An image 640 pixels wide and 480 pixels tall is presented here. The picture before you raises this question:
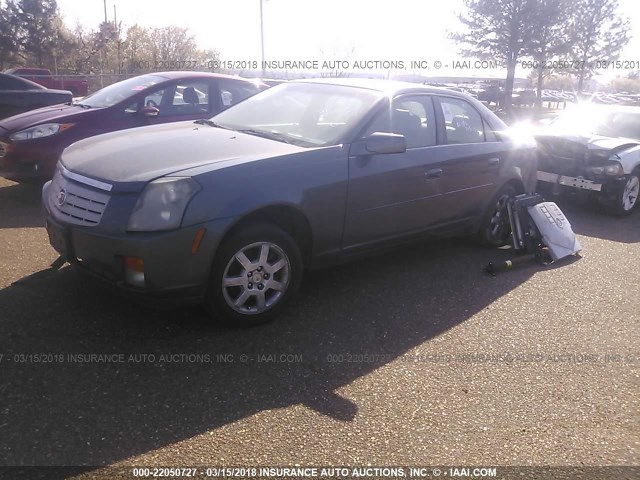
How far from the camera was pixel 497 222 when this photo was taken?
5961 mm

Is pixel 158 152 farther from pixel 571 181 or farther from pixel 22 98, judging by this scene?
pixel 22 98

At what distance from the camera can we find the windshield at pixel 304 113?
4.39m

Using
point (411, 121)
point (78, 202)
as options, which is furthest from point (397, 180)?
point (78, 202)

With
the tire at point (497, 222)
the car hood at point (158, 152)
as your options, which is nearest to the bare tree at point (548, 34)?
the tire at point (497, 222)

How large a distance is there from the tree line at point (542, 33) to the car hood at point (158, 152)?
24.9m

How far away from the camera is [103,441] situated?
266cm

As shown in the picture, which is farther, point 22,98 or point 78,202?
point 22,98

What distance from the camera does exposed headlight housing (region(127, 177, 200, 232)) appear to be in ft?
11.0

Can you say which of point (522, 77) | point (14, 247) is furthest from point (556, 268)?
point (522, 77)

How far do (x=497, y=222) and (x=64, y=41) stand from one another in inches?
1593

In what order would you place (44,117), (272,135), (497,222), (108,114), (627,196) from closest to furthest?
(272,135), (497,222), (44,117), (108,114), (627,196)

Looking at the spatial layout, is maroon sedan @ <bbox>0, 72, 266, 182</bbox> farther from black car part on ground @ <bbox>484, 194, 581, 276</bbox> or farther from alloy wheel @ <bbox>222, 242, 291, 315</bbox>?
black car part on ground @ <bbox>484, 194, 581, 276</bbox>

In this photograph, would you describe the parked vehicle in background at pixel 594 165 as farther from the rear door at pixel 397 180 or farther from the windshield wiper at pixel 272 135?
the windshield wiper at pixel 272 135

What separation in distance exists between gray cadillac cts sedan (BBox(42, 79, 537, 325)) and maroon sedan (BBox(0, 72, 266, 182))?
96.4 inches
